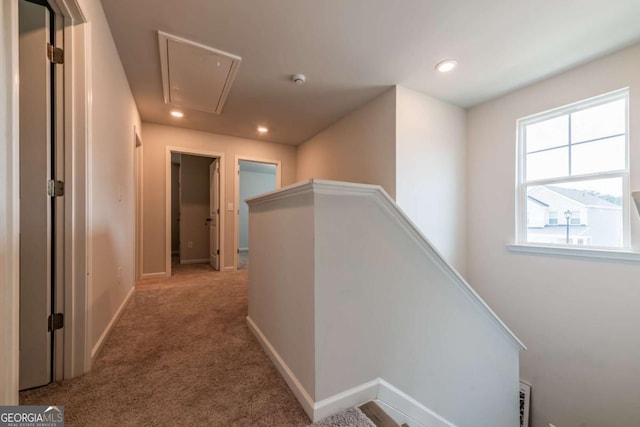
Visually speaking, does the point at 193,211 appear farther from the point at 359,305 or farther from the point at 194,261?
the point at 359,305

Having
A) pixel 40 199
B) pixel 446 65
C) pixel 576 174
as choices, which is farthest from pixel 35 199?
pixel 576 174

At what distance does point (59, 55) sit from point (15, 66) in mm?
805

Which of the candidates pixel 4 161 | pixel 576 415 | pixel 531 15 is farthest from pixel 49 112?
pixel 576 415

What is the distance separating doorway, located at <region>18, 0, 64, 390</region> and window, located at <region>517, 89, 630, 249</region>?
3.80 metres

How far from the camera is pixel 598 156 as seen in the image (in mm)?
2168

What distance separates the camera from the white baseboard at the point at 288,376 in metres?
1.00

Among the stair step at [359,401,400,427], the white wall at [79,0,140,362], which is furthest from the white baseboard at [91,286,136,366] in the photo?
the stair step at [359,401,400,427]

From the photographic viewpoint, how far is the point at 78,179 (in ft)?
3.99

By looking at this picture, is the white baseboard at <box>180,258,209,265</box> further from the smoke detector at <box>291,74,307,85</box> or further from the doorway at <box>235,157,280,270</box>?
the smoke detector at <box>291,74,307,85</box>

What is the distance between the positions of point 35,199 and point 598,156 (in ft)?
13.2

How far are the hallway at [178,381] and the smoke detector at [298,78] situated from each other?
233cm

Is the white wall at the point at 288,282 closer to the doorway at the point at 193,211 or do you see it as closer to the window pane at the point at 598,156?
the window pane at the point at 598,156

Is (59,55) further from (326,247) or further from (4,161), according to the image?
(326,247)

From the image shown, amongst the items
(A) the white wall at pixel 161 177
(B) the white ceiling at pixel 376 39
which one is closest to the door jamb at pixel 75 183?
(B) the white ceiling at pixel 376 39
